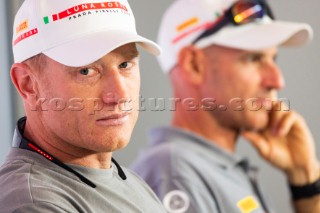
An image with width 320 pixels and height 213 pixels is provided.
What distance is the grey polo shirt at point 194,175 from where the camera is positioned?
1.54 m

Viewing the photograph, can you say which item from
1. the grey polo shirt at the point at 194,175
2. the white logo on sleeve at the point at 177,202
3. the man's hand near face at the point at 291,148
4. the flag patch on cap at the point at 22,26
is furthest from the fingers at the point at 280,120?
the flag patch on cap at the point at 22,26

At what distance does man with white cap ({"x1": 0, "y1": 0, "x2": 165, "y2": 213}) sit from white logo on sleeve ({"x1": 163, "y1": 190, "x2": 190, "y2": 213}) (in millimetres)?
475

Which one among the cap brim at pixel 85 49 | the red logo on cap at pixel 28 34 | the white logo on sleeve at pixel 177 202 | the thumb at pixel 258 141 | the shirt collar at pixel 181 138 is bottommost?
the white logo on sleeve at pixel 177 202

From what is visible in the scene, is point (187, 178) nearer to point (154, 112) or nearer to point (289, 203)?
point (154, 112)

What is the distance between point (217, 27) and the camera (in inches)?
64.9

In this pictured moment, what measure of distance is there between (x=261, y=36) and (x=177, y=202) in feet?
1.97

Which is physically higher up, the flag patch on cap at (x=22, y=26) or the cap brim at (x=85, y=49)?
the flag patch on cap at (x=22, y=26)

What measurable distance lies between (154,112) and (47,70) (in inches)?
26.2

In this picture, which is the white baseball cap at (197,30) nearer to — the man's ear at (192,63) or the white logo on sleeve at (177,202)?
the man's ear at (192,63)

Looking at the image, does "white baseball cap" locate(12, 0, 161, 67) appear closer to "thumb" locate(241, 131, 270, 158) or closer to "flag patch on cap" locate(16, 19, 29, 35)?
"flag patch on cap" locate(16, 19, 29, 35)

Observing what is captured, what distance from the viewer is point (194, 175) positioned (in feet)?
5.21

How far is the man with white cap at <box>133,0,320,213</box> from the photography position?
1.60 meters

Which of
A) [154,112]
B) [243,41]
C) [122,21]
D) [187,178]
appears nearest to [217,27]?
[243,41]

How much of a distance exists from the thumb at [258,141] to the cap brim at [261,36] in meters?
0.28
